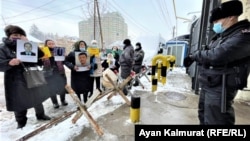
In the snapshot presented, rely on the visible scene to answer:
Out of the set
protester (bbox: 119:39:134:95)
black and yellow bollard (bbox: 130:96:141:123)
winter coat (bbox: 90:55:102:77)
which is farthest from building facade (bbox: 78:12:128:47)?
black and yellow bollard (bbox: 130:96:141:123)

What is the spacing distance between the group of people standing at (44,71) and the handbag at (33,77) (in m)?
0.06

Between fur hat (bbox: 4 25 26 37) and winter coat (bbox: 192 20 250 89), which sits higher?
fur hat (bbox: 4 25 26 37)

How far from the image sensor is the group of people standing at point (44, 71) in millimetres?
2830

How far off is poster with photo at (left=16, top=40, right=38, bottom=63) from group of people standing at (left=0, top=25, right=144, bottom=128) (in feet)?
0.30

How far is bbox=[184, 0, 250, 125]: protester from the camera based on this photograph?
71.9 inches

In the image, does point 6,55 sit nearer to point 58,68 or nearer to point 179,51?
point 58,68

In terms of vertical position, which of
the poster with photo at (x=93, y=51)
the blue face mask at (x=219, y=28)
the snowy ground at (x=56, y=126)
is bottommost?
the snowy ground at (x=56, y=126)

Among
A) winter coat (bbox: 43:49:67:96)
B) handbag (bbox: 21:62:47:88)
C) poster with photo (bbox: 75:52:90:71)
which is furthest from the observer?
poster with photo (bbox: 75:52:90:71)

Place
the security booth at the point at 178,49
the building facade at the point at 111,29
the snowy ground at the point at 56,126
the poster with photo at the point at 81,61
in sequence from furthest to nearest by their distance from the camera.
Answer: the building facade at the point at 111,29
the security booth at the point at 178,49
the poster with photo at the point at 81,61
the snowy ground at the point at 56,126

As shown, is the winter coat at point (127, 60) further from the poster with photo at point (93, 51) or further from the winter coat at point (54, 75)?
the winter coat at point (54, 75)

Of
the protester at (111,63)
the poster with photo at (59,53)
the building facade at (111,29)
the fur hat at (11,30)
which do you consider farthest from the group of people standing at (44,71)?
the building facade at (111,29)

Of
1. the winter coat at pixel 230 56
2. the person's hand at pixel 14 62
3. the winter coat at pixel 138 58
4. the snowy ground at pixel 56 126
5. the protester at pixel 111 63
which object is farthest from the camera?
the winter coat at pixel 138 58

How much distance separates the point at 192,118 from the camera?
145 inches

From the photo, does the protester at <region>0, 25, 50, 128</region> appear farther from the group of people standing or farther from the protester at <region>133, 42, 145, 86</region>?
the protester at <region>133, 42, 145, 86</region>
